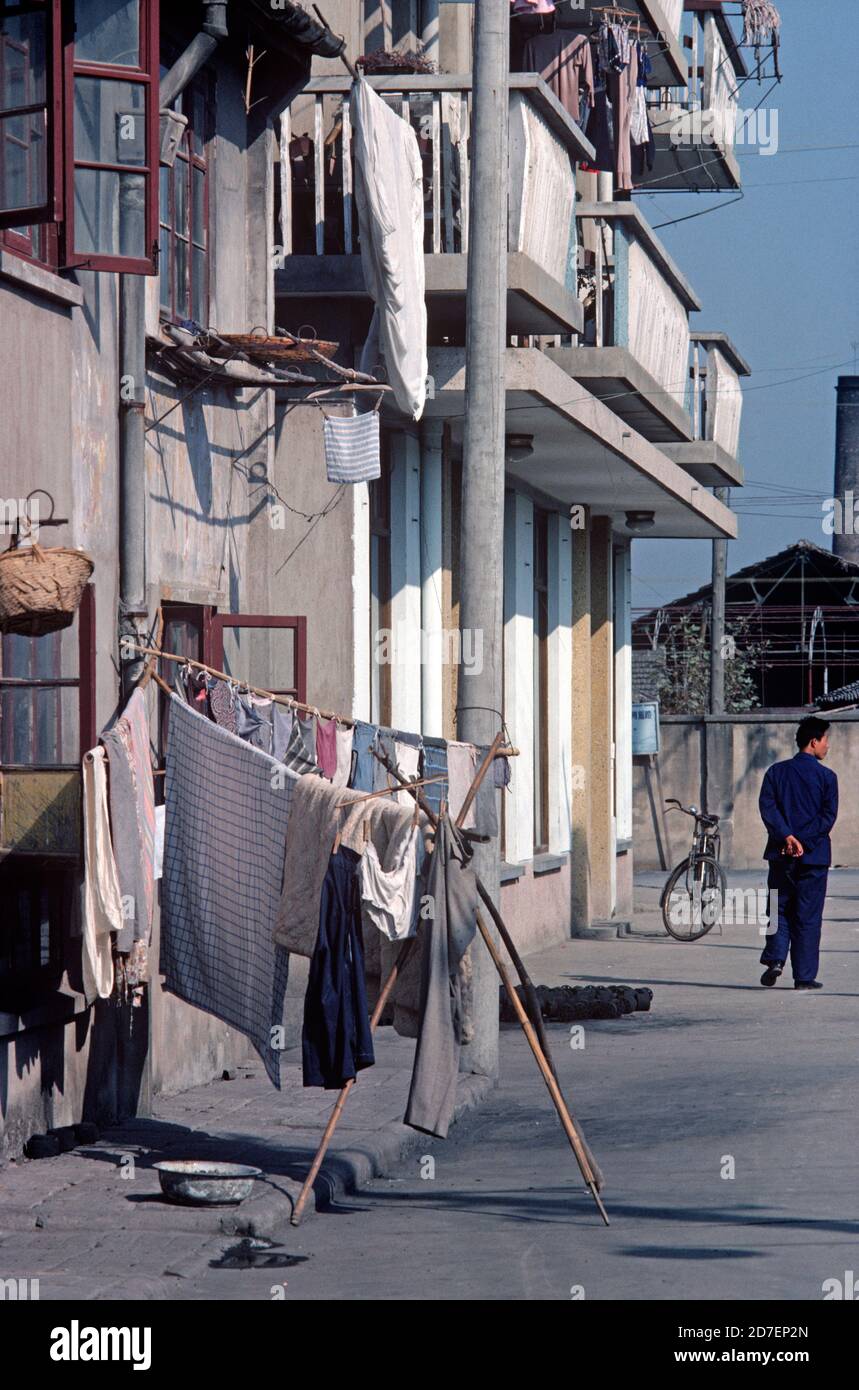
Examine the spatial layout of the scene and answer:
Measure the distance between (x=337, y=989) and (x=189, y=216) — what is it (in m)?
5.13

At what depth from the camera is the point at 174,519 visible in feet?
36.8

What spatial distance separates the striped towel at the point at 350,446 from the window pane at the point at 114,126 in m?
3.24

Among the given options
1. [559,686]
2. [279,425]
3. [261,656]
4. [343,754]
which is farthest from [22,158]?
[559,686]

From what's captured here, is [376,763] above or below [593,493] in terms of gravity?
below

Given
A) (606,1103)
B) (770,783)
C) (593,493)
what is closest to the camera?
(606,1103)

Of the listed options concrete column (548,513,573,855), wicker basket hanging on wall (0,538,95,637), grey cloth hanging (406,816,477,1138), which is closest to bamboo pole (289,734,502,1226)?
grey cloth hanging (406,816,477,1138)

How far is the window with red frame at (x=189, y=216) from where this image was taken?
11191 millimetres

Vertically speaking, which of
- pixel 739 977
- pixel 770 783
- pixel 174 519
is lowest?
pixel 739 977

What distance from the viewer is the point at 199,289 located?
11.7 meters

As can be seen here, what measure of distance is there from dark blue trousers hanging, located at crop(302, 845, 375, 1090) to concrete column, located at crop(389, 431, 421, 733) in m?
7.24

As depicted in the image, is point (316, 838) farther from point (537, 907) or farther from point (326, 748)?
point (537, 907)

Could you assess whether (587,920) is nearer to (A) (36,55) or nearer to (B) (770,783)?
(B) (770,783)

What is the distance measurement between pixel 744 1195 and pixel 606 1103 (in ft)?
8.14
